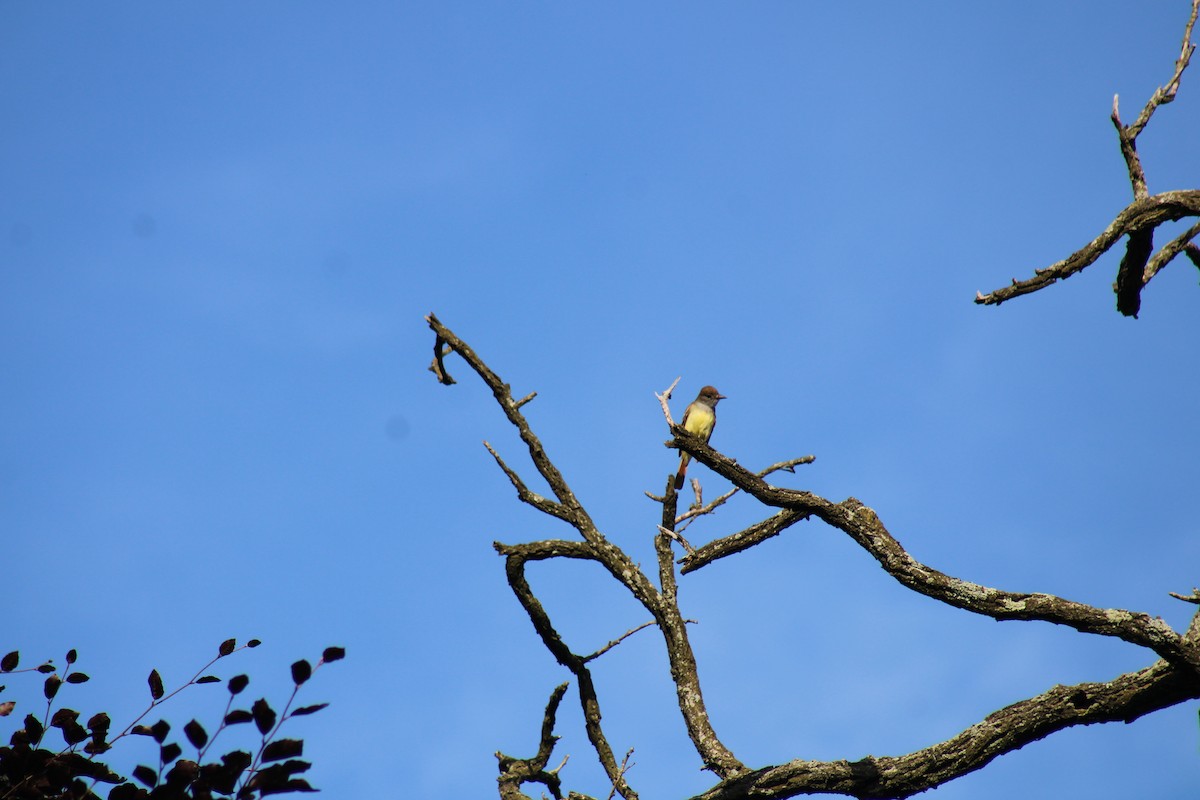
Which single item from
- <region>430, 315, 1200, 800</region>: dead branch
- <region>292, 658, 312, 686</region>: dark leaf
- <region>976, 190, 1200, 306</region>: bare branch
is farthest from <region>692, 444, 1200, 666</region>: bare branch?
<region>292, 658, 312, 686</region>: dark leaf

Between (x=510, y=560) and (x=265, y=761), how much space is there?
3627 mm

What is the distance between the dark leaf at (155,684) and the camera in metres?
3.80

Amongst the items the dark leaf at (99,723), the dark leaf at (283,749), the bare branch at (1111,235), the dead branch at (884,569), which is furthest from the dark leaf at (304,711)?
the bare branch at (1111,235)

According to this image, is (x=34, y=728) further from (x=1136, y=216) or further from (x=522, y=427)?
(x=1136, y=216)

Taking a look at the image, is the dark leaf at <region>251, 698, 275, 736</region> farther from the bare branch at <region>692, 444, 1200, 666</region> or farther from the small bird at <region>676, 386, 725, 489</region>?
the small bird at <region>676, 386, 725, 489</region>

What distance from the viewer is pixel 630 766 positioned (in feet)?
21.1

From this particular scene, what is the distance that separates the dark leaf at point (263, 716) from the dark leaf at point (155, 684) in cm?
64

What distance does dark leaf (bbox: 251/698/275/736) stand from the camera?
332cm

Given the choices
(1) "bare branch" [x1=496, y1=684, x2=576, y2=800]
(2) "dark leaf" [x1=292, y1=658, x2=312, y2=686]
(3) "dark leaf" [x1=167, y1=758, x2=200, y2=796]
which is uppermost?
(1) "bare branch" [x1=496, y1=684, x2=576, y2=800]

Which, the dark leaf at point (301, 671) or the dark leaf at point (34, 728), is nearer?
the dark leaf at point (301, 671)

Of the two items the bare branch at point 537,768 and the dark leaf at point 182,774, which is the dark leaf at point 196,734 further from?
the bare branch at point 537,768

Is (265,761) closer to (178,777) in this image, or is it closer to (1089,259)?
(178,777)

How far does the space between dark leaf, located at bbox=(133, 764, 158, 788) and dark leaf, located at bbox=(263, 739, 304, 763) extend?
0.39m

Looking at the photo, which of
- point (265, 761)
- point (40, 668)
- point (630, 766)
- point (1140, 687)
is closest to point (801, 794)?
point (630, 766)
